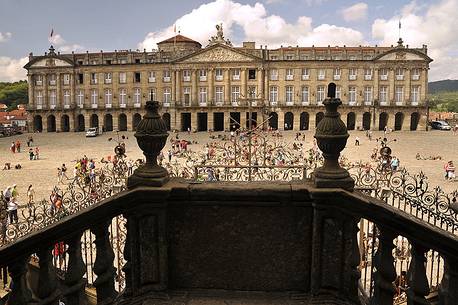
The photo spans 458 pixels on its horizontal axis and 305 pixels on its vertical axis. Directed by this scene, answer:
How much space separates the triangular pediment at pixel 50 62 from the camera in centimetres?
6044

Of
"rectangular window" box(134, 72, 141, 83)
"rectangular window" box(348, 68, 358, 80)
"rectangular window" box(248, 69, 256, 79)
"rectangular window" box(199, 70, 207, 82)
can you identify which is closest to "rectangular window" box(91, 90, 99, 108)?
"rectangular window" box(134, 72, 141, 83)

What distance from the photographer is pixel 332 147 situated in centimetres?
291

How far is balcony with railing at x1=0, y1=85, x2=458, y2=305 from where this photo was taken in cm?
283

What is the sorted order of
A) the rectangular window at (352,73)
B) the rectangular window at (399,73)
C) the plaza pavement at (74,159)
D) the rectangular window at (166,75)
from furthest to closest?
1. the rectangular window at (166,75)
2. the rectangular window at (352,73)
3. the rectangular window at (399,73)
4. the plaza pavement at (74,159)

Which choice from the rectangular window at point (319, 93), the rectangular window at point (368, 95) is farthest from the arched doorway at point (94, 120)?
the rectangular window at point (368, 95)

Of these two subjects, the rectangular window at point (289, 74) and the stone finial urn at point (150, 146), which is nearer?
the stone finial urn at point (150, 146)

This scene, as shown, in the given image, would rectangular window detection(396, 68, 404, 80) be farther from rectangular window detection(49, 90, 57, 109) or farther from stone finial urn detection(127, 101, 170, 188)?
stone finial urn detection(127, 101, 170, 188)

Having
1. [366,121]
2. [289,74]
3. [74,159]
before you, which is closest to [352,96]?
[366,121]

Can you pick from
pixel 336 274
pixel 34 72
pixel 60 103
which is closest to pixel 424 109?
pixel 60 103

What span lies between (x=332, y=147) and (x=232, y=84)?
5616 cm

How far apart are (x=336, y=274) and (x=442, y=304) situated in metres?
0.71

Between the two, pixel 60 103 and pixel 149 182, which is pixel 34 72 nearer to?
pixel 60 103

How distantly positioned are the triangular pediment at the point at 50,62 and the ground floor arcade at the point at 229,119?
6895 millimetres

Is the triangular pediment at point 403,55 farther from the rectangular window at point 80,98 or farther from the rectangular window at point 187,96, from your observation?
the rectangular window at point 80,98
